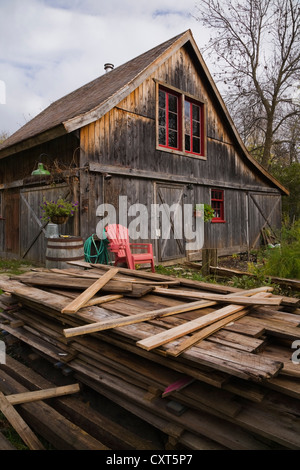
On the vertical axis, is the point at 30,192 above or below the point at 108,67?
below

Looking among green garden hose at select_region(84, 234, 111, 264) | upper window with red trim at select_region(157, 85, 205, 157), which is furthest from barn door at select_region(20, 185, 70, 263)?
upper window with red trim at select_region(157, 85, 205, 157)

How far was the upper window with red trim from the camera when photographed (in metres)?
8.34

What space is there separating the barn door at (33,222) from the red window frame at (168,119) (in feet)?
10.6

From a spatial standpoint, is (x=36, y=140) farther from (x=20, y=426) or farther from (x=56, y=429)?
Result: (x=56, y=429)

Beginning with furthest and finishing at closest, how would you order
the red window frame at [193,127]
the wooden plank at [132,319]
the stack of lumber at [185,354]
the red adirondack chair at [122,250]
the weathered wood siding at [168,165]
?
the red window frame at [193,127], the weathered wood siding at [168,165], the red adirondack chair at [122,250], the wooden plank at [132,319], the stack of lumber at [185,354]

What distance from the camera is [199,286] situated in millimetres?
2871

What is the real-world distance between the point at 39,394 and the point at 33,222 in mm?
6217

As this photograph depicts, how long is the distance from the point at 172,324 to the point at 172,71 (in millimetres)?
8201

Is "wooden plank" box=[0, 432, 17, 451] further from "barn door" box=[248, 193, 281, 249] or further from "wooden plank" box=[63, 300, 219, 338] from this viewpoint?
"barn door" box=[248, 193, 281, 249]

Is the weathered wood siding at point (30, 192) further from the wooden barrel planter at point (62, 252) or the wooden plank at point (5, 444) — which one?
the wooden plank at point (5, 444)

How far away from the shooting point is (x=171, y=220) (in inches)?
330

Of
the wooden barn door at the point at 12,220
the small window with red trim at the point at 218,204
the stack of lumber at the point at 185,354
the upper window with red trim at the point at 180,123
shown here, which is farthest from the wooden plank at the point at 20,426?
the small window with red trim at the point at 218,204

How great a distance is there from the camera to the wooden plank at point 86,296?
2.25 metres

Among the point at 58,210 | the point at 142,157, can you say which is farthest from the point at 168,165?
the point at 58,210
